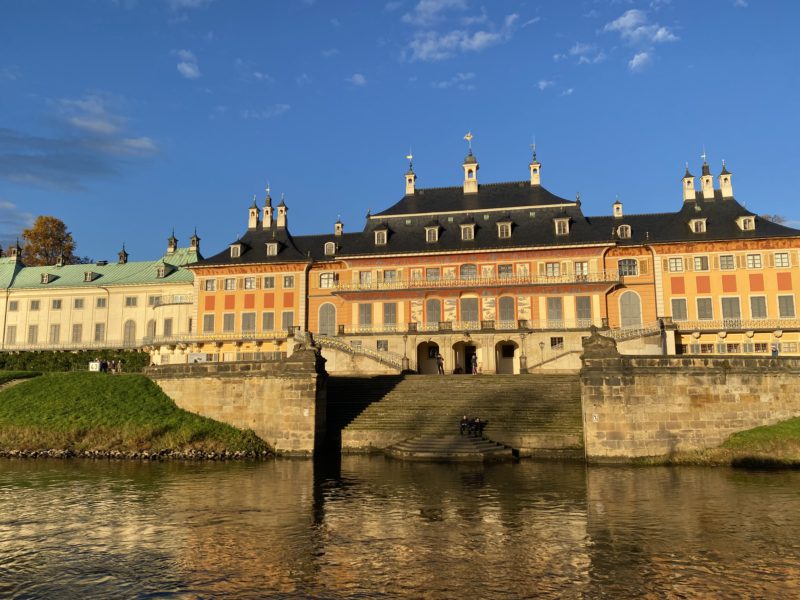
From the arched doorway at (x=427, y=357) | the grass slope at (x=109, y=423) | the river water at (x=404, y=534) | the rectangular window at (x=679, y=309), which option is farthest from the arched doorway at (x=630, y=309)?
the grass slope at (x=109, y=423)

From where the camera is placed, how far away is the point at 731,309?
154ft

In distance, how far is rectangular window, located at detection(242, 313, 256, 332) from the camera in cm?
5509

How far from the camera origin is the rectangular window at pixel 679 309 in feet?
157

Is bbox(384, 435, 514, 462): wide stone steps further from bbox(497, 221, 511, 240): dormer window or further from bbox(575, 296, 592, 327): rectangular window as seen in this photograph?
bbox(497, 221, 511, 240): dormer window

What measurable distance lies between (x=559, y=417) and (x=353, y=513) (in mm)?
14845

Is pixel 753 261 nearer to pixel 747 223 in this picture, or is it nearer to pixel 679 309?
pixel 747 223

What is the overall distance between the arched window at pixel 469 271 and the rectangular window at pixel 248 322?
739 inches

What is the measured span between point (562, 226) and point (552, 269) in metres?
3.76

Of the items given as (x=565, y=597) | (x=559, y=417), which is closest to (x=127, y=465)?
(x=559, y=417)

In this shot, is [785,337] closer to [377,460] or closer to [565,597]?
[377,460]

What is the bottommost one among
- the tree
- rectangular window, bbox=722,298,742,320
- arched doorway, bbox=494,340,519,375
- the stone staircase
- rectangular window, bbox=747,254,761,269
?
the stone staircase

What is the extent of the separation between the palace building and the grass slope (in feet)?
48.3

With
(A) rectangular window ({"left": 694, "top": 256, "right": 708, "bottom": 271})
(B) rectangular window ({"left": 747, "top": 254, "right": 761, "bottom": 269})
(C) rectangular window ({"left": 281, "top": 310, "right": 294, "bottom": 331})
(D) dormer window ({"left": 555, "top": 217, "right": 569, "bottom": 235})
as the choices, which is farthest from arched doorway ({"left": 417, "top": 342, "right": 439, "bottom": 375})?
(B) rectangular window ({"left": 747, "top": 254, "right": 761, "bottom": 269})

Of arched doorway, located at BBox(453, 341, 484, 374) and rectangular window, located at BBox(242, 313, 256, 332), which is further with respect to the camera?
rectangular window, located at BBox(242, 313, 256, 332)
